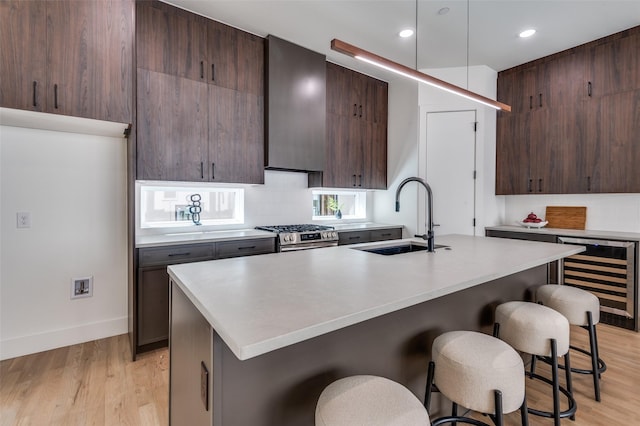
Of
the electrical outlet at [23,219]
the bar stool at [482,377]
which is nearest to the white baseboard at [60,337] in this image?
the electrical outlet at [23,219]

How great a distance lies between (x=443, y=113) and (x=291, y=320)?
3.89 m

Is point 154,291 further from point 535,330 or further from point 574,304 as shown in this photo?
point 574,304

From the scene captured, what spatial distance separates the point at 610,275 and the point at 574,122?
1.68 m

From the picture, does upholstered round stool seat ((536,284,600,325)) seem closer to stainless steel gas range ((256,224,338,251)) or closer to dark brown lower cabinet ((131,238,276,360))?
stainless steel gas range ((256,224,338,251))

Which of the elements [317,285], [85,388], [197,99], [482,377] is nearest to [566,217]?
[482,377]

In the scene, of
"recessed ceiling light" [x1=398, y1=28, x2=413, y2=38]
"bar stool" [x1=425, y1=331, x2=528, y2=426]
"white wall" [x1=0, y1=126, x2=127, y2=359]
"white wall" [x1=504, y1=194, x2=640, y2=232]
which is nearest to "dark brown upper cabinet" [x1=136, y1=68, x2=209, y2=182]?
"white wall" [x1=0, y1=126, x2=127, y2=359]

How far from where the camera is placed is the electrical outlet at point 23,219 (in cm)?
248

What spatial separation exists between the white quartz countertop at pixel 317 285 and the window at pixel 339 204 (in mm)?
2369

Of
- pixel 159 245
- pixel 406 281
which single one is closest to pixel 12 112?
pixel 159 245

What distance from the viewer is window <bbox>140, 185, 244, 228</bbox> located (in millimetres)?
3129

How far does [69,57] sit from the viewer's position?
2.14 m

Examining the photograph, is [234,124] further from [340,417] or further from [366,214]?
[340,417]

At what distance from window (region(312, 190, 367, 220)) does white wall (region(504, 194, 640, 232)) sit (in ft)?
6.92

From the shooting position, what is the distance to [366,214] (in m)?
4.82
